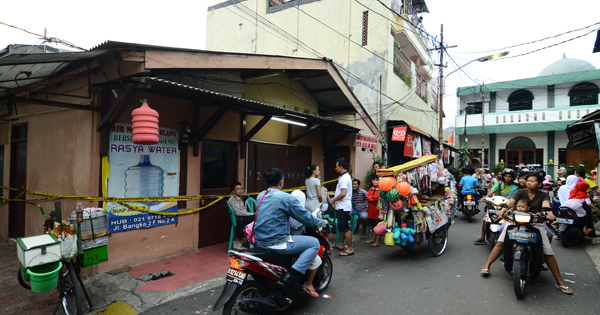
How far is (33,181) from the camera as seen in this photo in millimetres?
6105

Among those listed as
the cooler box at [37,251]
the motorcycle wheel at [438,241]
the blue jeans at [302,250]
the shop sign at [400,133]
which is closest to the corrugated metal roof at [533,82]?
the shop sign at [400,133]

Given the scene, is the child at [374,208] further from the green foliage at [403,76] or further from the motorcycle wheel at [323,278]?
the green foliage at [403,76]

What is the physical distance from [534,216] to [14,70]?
8.52m

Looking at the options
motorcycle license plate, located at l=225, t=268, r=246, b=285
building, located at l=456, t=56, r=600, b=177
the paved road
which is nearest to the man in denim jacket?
motorcycle license plate, located at l=225, t=268, r=246, b=285

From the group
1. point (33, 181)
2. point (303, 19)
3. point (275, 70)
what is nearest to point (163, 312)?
point (33, 181)

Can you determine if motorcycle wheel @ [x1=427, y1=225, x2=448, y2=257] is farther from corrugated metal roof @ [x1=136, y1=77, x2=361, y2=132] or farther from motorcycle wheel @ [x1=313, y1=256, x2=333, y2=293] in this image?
corrugated metal roof @ [x1=136, y1=77, x2=361, y2=132]

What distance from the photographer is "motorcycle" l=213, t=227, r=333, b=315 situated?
3.15 metres

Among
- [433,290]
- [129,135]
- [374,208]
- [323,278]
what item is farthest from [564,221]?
[129,135]

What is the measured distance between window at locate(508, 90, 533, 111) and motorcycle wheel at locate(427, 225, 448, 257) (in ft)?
87.4

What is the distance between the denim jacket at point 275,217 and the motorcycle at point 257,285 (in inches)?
6.1

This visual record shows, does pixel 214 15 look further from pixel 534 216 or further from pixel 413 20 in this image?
pixel 534 216

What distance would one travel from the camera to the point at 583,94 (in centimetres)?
2433

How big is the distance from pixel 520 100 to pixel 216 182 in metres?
29.5

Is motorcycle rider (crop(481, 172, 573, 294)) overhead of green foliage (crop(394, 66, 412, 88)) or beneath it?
beneath
